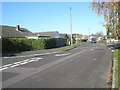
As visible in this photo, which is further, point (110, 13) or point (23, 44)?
point (23, 44)

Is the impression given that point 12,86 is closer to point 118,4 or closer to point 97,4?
point 118,4

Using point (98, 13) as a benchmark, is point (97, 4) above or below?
above

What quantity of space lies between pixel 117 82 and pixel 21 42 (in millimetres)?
17938

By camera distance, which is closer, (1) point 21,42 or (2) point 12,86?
(2) point 12,86

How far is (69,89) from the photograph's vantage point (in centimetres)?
511

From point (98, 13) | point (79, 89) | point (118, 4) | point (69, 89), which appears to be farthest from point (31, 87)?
point (98, 13)

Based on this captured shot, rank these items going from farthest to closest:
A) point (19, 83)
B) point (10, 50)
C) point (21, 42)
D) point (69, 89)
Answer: point (21, 42) → point (10, 50) → point (19, 83) → point (69, 89)

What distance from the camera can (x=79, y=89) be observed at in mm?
5109

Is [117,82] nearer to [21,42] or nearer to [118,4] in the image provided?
[118,4]

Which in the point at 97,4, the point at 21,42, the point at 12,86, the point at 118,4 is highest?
the point at 97,4

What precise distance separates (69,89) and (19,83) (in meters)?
2.42

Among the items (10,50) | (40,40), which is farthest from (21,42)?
(40,40)

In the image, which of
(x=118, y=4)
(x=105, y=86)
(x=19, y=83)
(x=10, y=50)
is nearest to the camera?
(x=105, y=86)

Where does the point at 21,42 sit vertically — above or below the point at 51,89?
above
